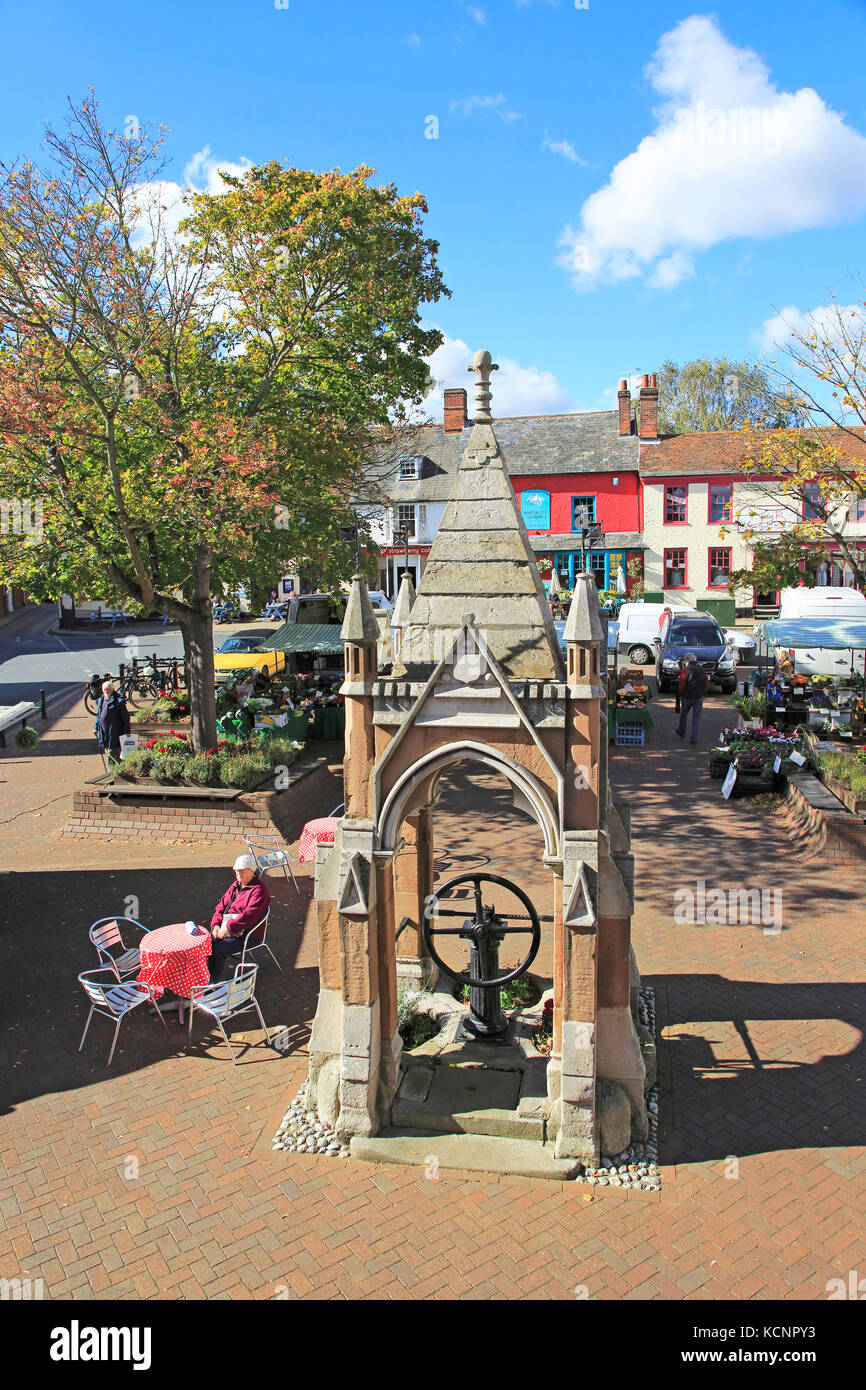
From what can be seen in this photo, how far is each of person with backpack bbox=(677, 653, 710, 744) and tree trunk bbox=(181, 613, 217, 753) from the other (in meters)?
9.97

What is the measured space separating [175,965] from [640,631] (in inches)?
981

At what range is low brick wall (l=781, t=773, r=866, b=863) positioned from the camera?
12781 millimetres

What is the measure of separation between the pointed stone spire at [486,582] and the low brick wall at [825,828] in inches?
307

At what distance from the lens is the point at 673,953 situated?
10.2 metres

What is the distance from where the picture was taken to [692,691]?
19547 mm

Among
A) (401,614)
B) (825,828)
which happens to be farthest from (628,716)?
(401,614)

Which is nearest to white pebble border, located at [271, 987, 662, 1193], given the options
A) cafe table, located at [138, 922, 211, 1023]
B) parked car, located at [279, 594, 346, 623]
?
cafe table, located at [138, 922, 211, 1023]

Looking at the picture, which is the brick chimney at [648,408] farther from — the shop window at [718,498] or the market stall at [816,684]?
the market stall at [816,684]

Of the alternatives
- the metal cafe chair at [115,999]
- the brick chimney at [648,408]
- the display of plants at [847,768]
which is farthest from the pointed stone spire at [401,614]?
the brick chimney at [648,408]

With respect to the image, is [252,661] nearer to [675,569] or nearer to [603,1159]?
[603,1159]

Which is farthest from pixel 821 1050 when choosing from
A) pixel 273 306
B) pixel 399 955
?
pixel 273 306

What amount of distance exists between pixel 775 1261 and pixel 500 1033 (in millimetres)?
2822

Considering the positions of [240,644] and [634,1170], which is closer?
[634,1170]

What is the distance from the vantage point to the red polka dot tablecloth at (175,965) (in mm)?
8469
